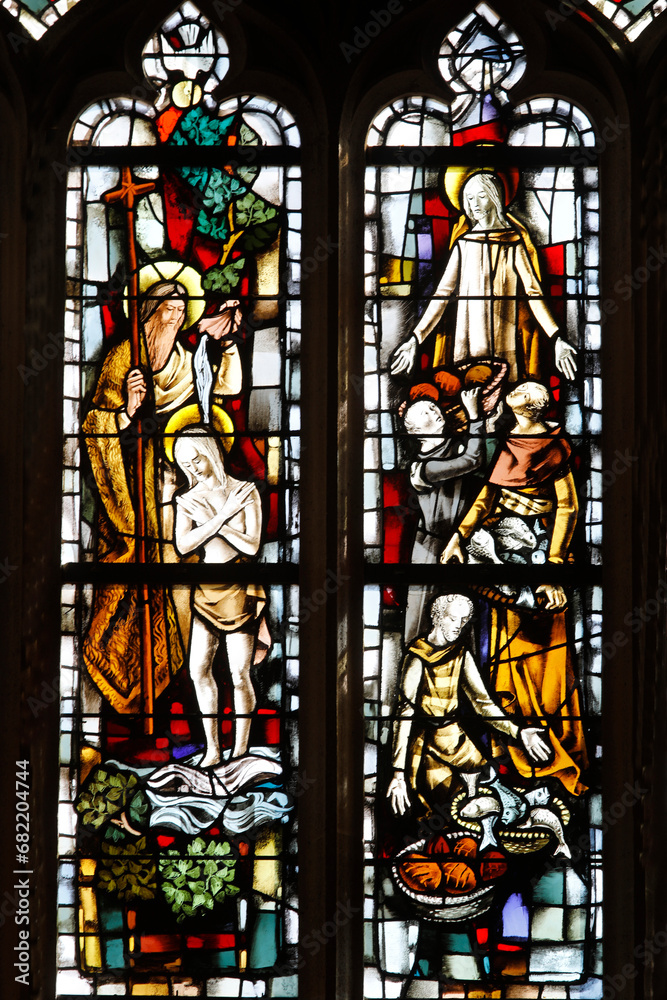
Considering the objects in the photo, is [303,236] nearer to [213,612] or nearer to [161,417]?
[161,417]

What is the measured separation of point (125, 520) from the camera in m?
3.71

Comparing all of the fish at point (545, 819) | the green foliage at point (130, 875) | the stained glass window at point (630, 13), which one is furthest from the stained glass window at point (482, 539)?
the green foliage at point (130, 875)

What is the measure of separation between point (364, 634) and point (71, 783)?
3.46 ft

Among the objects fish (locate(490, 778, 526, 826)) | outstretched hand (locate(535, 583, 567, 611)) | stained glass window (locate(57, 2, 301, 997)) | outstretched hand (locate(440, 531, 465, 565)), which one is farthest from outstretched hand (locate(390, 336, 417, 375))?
fish (locate(490, 778, 526, 826))

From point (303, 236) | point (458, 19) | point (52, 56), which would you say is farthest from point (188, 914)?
point (458, 19)

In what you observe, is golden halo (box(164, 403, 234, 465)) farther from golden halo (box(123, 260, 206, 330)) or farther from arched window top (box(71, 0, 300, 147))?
arched window top (box(71, 0, 300, 147))

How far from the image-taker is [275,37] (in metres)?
3.75

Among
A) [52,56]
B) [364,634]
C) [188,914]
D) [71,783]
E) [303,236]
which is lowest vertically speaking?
[188,914]

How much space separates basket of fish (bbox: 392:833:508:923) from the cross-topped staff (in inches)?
37.2

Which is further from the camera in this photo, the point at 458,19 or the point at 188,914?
the point at 458,19

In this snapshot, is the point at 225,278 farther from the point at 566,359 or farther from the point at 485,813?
the point at 485,813

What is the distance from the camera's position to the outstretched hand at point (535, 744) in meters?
3.60

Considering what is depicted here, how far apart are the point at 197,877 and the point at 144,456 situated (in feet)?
4.47

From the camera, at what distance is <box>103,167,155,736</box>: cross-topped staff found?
3.65m
